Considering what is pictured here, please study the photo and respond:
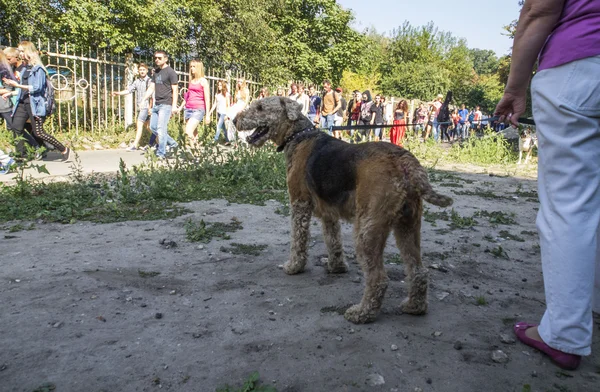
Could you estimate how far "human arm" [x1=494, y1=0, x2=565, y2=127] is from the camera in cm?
229

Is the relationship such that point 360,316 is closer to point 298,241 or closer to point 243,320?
point 243,320

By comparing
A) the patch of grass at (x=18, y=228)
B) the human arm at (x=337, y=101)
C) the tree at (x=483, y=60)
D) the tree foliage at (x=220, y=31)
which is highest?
the tree at (x=483, y=60)

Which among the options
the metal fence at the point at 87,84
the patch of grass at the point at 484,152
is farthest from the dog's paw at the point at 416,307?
the metal fence at the point at 87,84

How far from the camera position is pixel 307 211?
12.0ft

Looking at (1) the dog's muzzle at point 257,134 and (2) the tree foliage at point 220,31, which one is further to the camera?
(2) the tree foliage at point 220,31

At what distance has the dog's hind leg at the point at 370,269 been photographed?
Result: 284 centimetres

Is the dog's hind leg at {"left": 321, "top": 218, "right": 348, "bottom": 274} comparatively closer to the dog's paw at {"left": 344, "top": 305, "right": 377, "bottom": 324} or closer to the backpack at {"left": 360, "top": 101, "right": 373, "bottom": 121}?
the dog's paw at {"left": 344, "top": 305, "right": 377, "bottom": 324}

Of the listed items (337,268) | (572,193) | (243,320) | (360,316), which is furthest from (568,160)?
(243,320)

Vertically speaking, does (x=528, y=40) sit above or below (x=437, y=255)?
above

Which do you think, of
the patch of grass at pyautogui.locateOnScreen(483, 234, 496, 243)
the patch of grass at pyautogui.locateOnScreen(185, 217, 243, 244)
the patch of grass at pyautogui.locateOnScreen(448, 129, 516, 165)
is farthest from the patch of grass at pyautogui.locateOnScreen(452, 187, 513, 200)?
the patch of grass at pyautogui.locateOnScreen(448, 129, 516, 165)

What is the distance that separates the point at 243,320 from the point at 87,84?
1194 cm

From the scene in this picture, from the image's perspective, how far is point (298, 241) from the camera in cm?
372

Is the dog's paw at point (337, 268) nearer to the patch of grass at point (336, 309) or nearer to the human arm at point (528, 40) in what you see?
the patch of grass at point (336, 309)

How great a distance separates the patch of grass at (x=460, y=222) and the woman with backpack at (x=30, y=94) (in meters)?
8.25
